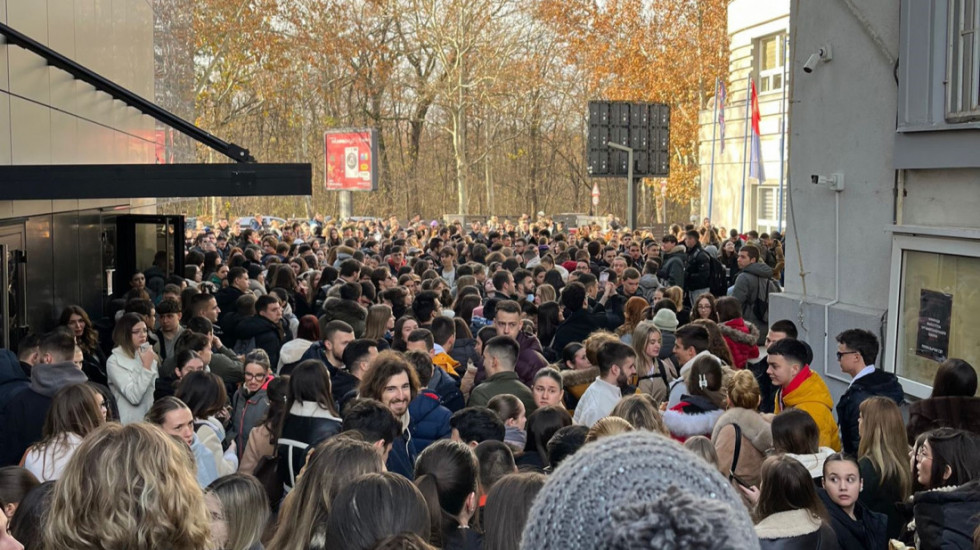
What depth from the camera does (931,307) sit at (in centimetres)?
932

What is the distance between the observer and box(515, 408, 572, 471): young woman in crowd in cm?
607

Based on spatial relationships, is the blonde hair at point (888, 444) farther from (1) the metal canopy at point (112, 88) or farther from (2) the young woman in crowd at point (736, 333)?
(1) the metal canopy at point (112, 88)

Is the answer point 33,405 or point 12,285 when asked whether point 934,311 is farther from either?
point 12,285

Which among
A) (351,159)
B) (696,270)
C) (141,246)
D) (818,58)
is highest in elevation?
(351,159)

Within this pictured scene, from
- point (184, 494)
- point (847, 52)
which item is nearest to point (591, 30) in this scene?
point (847, 52)

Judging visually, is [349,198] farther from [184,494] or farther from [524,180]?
[184,494]

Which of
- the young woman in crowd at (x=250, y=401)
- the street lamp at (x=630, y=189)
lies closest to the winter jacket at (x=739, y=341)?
the young woman in crowd at (x=250, y=401)

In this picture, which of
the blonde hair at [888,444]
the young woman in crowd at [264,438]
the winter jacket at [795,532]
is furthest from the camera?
the young woman in crowd at [264,438]

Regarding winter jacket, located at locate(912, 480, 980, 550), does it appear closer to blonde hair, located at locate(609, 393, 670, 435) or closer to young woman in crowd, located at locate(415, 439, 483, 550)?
blonde hair, located at locate(609, 393, 670, 435)

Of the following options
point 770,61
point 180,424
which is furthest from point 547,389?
point 770,61

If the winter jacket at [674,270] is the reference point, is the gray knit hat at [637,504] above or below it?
above

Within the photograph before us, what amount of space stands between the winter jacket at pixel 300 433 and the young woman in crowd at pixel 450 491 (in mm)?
1587

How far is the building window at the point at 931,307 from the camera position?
346 inches

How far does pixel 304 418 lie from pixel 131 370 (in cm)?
264
